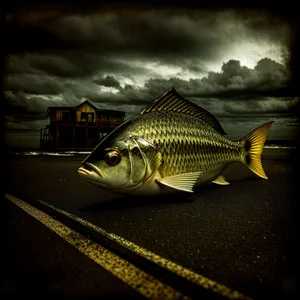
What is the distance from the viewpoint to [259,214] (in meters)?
2.41

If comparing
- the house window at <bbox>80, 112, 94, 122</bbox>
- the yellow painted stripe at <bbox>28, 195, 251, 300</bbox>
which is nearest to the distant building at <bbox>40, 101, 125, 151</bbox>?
the house window at <bbox>80, 112, 94, 122</bbox>

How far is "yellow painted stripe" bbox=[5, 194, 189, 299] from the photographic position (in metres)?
1.09

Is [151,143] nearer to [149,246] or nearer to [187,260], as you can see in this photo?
[149,246]

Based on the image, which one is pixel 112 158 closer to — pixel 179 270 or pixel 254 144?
pixel 179 270

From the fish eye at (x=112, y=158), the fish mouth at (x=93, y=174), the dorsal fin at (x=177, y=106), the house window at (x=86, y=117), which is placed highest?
the house window at (x=86, y=117)

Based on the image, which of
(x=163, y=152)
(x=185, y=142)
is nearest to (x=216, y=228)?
(x=163, y=152)

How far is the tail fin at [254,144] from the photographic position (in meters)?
3.52

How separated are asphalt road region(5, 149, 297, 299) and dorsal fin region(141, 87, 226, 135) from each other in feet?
3.65

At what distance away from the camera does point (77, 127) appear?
958 inches

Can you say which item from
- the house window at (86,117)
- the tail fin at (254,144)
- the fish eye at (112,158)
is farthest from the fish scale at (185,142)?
the house window at (86,117)

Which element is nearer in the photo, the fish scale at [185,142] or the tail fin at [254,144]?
the fish scale at [185,142]

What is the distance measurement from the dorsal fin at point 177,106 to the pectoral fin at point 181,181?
88cm

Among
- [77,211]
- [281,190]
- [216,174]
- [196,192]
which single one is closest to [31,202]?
[77,211]

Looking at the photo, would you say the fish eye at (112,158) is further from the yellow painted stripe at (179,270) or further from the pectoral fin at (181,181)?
the yellow painted stripe at (179,270)
